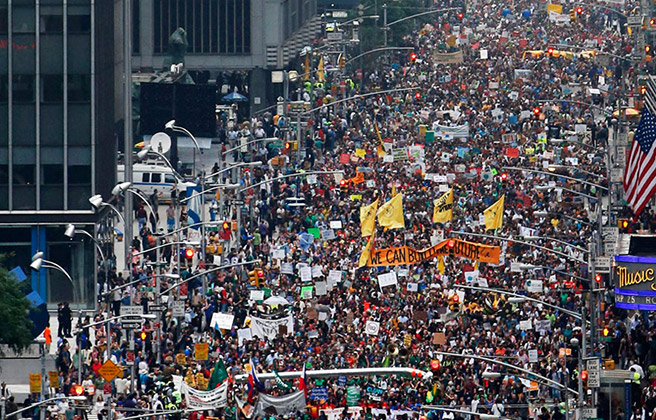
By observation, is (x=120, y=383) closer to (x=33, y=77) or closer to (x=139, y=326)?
(x=139, y=326)

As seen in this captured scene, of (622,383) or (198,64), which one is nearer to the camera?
(622,383)

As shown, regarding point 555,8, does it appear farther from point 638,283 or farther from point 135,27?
point 638,283

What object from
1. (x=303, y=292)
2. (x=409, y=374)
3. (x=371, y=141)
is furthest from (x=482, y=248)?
(x=371, y=141)

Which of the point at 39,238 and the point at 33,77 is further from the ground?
the point at 33,77

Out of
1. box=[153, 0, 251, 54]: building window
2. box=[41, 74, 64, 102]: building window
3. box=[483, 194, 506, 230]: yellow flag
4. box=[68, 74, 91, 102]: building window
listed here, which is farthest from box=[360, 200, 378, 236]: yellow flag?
box=[153, 0, 251, 54]: building window

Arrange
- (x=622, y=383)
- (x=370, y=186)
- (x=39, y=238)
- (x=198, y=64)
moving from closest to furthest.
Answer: (x=622, y=383), (x=39, y=238), (x=370, y=186), (x=198, y=64)

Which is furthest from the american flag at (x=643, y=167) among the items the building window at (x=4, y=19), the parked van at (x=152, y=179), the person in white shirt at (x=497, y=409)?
the parked van at (x=152, y=179)
